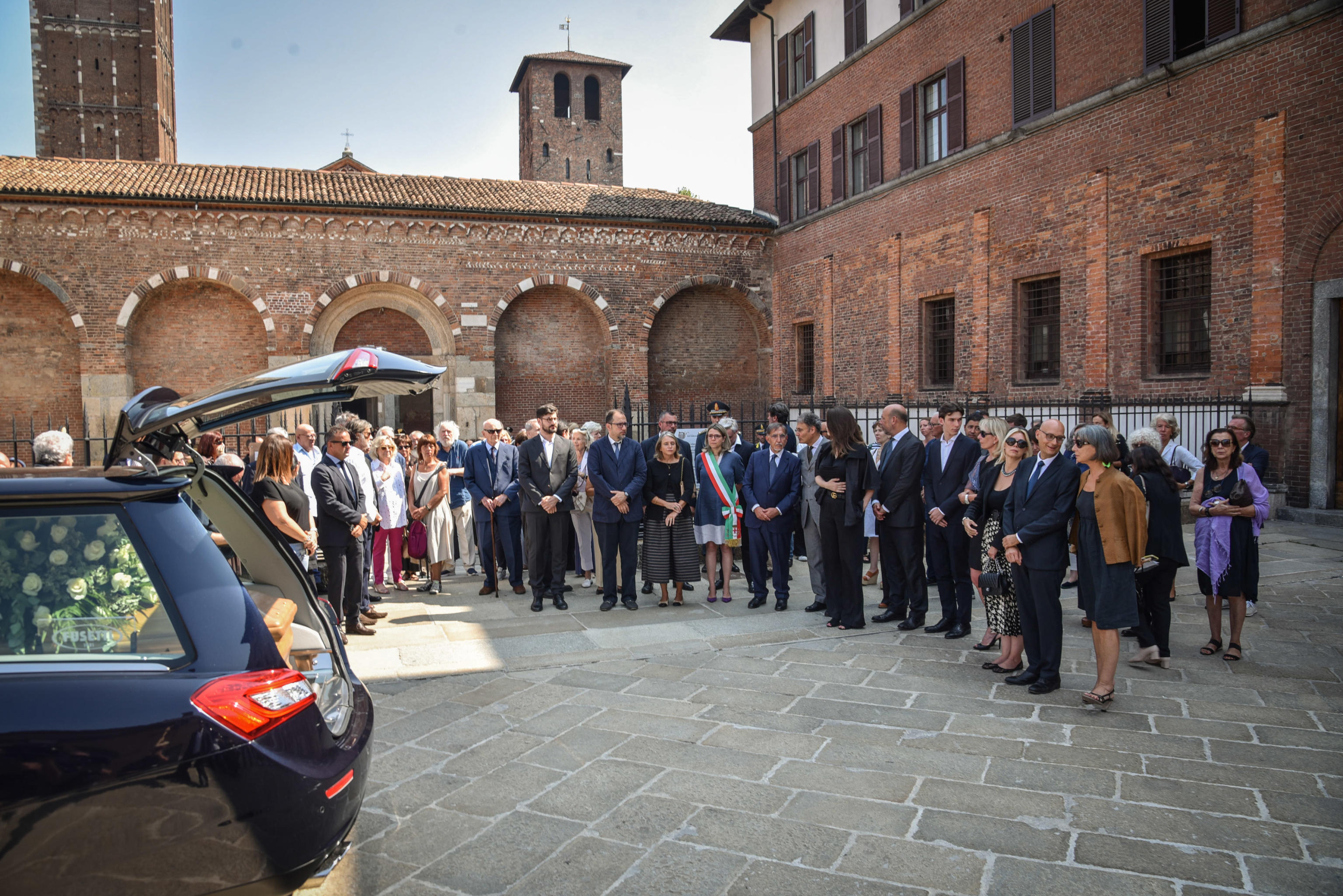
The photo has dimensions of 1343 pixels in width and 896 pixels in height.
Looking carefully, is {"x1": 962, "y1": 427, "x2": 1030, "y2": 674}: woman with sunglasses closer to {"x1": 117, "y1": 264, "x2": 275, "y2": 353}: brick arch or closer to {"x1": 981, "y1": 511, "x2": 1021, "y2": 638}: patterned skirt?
{"x1": 981, "y1": 511, "x2": 1021, "y2": 638}: patterned skirt

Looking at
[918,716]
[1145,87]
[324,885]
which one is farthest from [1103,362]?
[324,885]

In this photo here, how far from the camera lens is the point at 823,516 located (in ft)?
22.3

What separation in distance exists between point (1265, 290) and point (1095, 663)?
375 inches

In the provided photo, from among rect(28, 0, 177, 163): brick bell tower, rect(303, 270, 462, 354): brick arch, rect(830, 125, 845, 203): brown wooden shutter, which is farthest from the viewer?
rect(28, 0, 177, 163): brick bell tower

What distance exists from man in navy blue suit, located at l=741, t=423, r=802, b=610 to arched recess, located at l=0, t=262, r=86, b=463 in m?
18.9

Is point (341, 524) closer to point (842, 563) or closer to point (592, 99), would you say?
point (842, 563)

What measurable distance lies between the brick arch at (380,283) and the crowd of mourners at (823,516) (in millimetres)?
12548

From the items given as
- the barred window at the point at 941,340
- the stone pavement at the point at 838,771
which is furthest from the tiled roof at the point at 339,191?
the stone pavement at the point at 838,771

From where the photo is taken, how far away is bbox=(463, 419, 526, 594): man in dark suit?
27.6ft

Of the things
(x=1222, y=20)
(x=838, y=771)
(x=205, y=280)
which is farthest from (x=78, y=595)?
(x=205, y=280)

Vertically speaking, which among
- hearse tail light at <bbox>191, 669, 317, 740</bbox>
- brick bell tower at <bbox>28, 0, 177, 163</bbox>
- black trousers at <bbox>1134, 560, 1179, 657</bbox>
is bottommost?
black trousers at <bbox>1134, 560, 1179, 657</bbox>

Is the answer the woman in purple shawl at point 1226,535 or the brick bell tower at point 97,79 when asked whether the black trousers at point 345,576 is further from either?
the brick bell tower at point 97,79

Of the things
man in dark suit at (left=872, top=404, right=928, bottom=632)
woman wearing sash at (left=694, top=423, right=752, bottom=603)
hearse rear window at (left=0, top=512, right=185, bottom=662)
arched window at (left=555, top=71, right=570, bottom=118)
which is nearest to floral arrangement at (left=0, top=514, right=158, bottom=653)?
hearse rear window at (left=0, top=512, right=185, bottom=662)

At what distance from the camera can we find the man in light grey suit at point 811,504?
24.8 feet
